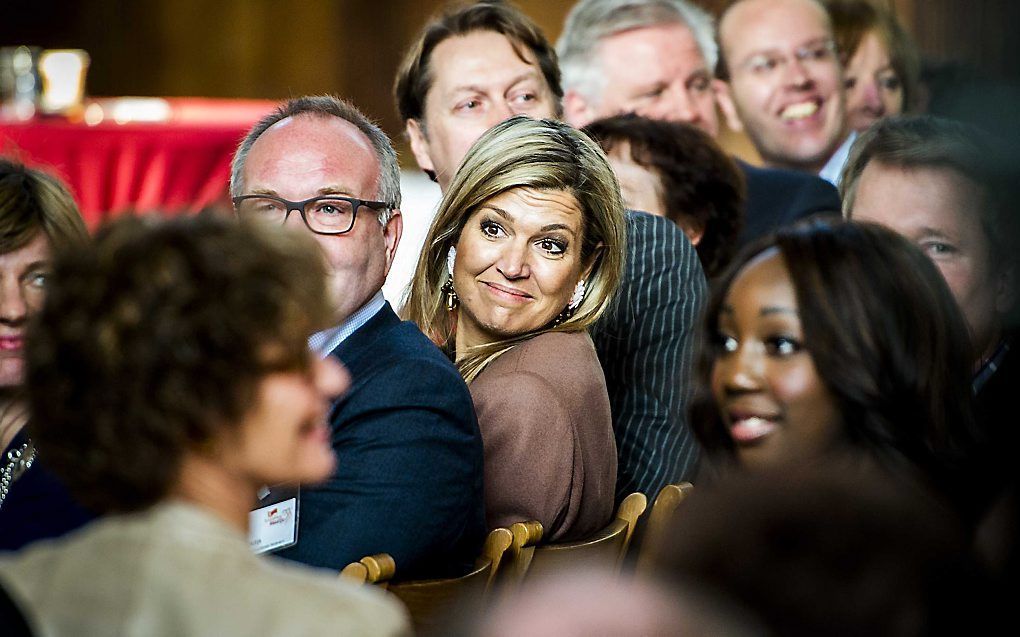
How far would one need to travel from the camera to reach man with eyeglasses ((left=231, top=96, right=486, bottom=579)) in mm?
2201

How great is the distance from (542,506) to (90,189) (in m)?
3.49

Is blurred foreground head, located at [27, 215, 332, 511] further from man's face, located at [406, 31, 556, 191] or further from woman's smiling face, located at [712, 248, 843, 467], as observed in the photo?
man's face, located at [406, 31, 556, 191]

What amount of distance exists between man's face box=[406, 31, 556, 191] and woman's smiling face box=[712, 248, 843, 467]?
177 centimetres

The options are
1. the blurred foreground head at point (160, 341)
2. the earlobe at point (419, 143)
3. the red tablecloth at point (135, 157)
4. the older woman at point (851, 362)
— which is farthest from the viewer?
the red tablecloth at point (135, 157)

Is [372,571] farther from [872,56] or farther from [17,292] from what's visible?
[872,56]

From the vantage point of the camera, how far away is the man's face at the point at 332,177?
2662 mm

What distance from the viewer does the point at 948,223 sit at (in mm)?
2770

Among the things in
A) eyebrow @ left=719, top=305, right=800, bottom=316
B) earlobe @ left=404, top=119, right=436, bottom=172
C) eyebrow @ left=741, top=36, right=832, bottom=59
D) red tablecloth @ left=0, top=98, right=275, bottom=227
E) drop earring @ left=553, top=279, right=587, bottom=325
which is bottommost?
red tablecloth @ left=0, top=98, right=275, bottom=227

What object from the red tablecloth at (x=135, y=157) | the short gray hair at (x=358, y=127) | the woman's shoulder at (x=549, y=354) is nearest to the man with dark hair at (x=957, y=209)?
the woman's shoulder at (x=549, y=354)

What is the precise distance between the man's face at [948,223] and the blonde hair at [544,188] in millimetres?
542

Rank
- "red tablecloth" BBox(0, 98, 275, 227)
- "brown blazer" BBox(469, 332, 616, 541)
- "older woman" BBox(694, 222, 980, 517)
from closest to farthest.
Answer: "older woman" BBox(694, 222, 980, 517) < "brown blazer" BBox(469, 332, 616, 541) < "red tablecloth" BBox(0, 98, 275, 227)

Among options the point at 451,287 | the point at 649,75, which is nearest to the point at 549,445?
the point at 451,287

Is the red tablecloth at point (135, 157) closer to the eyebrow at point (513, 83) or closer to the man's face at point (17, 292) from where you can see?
the eyebrow at point (513, 83)

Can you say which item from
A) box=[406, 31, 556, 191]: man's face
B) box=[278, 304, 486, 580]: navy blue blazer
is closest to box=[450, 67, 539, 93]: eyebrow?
box=[406, 31, 556, 191]: man's face
